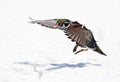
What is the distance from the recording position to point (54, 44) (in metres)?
9.12

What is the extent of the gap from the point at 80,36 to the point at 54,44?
7.79 ft

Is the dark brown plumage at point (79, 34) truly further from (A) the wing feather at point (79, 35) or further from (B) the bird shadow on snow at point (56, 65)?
(B) the bird shadow on snow at point (56, 65)

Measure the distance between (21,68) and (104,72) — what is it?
143 cm

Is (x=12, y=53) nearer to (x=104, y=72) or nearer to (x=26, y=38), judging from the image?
(x=26, y=38)

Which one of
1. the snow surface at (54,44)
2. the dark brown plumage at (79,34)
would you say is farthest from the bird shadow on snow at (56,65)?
the dark brown plumage at (79,34)

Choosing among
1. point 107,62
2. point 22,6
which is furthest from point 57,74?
point 22,6

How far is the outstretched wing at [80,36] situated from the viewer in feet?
22.1

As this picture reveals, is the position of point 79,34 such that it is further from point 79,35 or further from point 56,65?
point 56,65

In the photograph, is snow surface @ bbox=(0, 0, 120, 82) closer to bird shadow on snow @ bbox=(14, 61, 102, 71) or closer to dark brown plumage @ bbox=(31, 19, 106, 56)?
bird shadow on snow @ bbox=(14, 61, 102, 71)

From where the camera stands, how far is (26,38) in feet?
31.2

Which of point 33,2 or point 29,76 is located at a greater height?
point 33,2

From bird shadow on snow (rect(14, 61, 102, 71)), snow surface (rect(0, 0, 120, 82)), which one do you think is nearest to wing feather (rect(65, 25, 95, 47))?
snow surface (rect(0, 0, 120, 82))

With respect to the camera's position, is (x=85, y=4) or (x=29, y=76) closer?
(x=29, y=76)

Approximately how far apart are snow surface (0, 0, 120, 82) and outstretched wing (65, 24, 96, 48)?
2.79 ft
